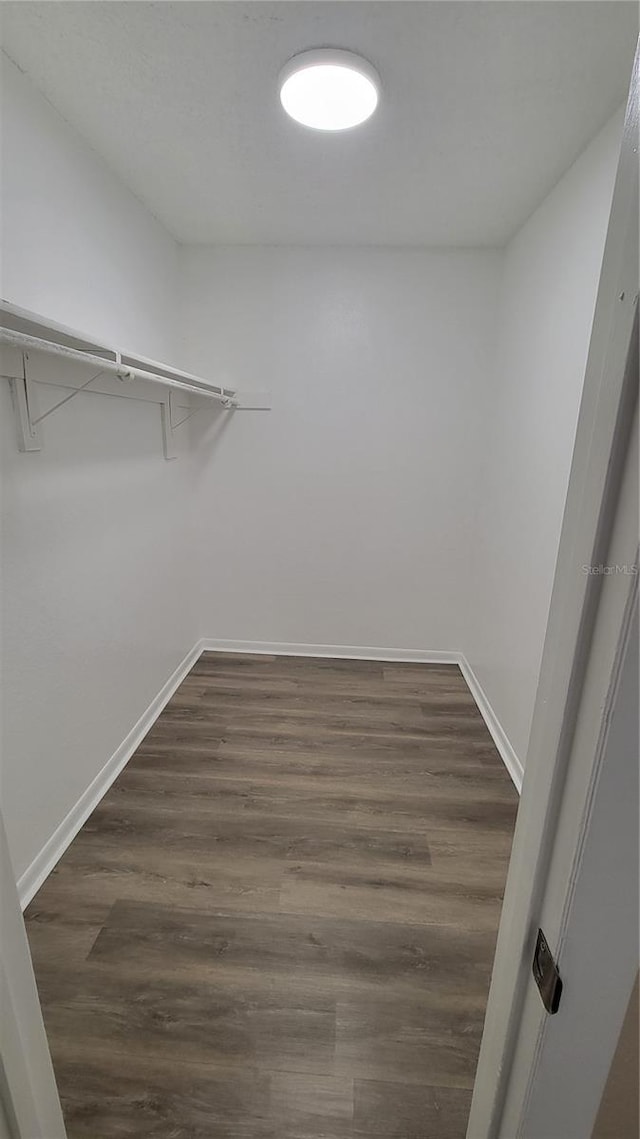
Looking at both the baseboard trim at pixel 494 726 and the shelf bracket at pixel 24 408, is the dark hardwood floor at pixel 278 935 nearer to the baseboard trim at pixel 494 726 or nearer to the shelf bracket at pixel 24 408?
the baseboard trim at pixel 494 726

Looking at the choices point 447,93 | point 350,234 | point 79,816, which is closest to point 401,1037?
point 79,816

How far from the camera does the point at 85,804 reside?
6.50ft

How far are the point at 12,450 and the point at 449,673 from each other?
270 cm

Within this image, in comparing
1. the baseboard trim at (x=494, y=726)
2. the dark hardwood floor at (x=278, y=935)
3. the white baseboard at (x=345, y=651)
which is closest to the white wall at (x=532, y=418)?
the baseboard trim at (x=494, y=726)

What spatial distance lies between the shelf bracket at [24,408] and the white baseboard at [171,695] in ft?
4.53

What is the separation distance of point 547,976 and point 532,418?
2144 mm

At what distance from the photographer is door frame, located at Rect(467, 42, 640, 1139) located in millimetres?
428

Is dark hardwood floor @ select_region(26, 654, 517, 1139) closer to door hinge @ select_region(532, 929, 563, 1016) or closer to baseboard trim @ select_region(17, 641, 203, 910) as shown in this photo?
baseboard trim @ select_region(17, 641, 203, 910)

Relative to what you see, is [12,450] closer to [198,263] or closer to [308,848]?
[308,848]

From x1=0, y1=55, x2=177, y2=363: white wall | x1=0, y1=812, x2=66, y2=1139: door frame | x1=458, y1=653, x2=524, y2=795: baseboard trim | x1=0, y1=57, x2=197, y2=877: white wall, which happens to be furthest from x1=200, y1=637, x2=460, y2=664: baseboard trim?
x1=0, y1=812, x2=66, y2=1139: door frame

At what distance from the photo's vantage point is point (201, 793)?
212cm

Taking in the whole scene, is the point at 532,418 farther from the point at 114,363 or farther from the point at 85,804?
the point at 85,804

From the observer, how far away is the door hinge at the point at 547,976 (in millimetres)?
533

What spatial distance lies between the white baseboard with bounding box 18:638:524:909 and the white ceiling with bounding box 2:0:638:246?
2285mm
